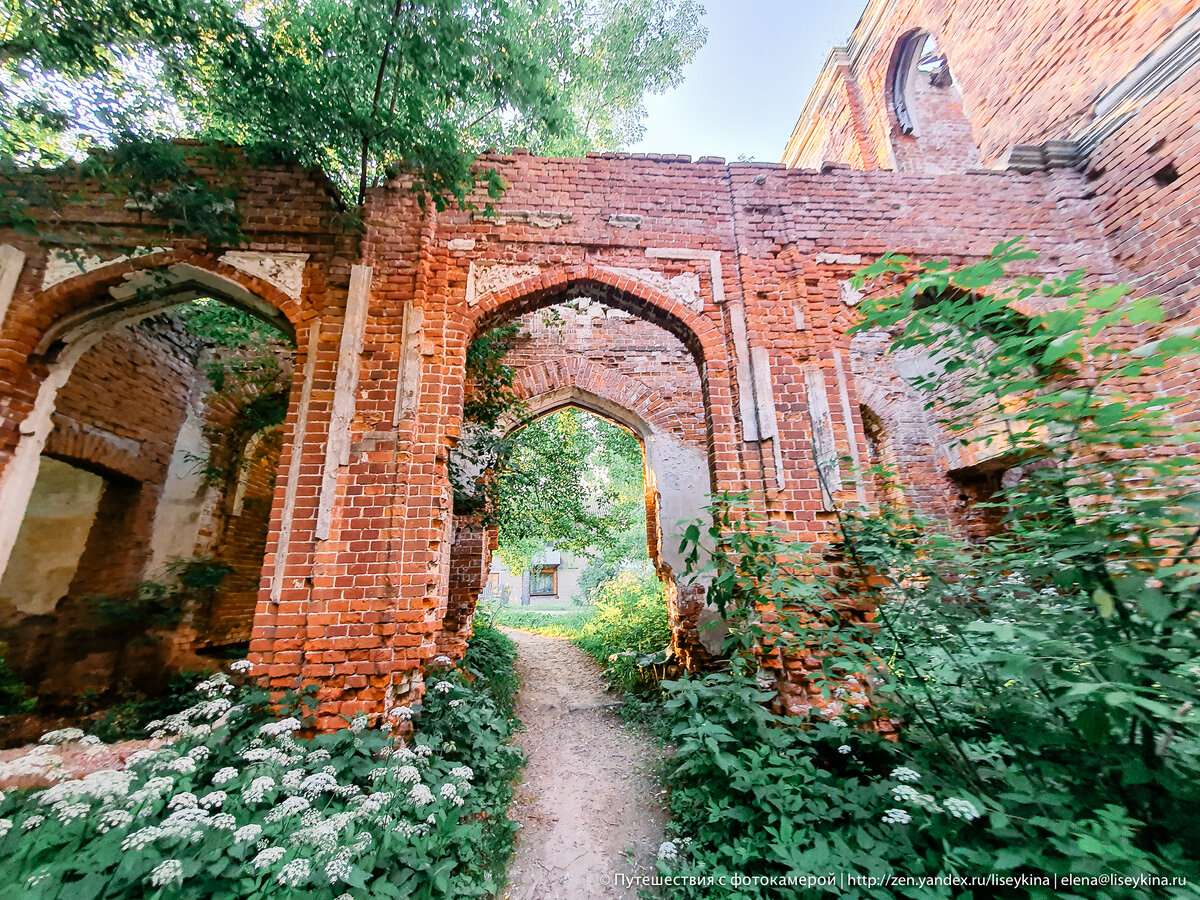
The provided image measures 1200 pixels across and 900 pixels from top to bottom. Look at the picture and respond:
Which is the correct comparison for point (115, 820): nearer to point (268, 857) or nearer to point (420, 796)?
point (268, 857)

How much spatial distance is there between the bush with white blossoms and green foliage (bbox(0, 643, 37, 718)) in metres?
2.90

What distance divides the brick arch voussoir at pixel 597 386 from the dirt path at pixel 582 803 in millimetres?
4035

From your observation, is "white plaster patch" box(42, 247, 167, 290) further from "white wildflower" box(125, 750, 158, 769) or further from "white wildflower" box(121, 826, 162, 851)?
"white wildflower" box(121, 826, 162, 851)

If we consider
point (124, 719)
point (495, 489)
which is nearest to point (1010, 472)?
point (495, 489)

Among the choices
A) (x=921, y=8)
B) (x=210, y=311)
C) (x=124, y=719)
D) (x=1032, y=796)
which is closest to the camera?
(x=1032, y=796)

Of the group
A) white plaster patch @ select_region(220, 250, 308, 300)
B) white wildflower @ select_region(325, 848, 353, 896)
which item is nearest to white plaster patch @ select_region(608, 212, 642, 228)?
white plaster patch @ select_region(220, 250, 308, 300)

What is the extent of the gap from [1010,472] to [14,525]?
11.7 m

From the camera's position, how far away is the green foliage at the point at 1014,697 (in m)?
1.88

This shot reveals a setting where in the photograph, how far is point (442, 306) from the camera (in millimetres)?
4320

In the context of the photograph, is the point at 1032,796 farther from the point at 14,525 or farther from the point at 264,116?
the point at 14,525

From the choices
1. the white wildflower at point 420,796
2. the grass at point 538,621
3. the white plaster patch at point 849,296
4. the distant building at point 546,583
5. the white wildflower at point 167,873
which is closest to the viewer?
the white wildflower at point 167,873

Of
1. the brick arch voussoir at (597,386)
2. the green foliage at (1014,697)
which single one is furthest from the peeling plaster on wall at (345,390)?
the brick arch voussoir at (597,386)

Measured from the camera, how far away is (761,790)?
9.23 feet

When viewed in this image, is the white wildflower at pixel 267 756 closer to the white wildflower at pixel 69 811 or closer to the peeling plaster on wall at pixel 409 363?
the white wildflower at pixel 69 811
